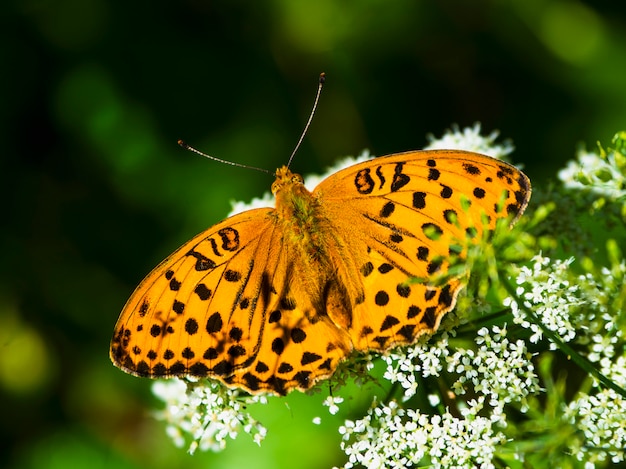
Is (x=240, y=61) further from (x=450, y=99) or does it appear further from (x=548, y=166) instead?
(x=548, y=166)

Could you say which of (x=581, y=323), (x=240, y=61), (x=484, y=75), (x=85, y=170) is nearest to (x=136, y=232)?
(x=85, y=170)

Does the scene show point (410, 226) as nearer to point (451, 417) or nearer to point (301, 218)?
point (301, 218)

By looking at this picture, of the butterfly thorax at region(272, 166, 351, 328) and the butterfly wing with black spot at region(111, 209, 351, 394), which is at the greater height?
the butterfly thorax at region(272, 166, 351, 328)

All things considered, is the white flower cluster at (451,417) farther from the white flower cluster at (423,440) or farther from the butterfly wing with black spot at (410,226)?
the butterfly wing with black spot at (410,226)

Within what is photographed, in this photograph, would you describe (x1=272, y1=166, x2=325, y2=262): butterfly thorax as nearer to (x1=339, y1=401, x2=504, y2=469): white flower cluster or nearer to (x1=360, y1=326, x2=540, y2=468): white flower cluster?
(x1=360, y1=326, x2=540, y2=468): white flower cluster

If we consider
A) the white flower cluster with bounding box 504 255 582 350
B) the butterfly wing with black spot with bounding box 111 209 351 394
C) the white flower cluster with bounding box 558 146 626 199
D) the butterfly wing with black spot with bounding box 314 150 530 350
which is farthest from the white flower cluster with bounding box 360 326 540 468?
the white flower cluster with bounding box 558 146 626 199

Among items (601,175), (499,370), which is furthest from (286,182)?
(601,175)
